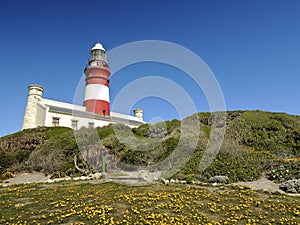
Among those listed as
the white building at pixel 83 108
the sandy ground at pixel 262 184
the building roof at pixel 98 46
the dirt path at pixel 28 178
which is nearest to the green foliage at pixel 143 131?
the dirt path at pixel 28 178

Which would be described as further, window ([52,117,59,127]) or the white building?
the white building

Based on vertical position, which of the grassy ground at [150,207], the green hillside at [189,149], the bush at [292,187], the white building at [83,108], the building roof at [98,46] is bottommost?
the grassy ground at [150,207]

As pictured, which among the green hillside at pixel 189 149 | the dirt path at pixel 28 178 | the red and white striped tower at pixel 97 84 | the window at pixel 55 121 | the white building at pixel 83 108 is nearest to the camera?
the green hillside at pixel 189 149

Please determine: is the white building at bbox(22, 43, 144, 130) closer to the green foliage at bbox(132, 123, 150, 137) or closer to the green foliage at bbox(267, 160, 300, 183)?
the green foliage at bbox(132, 123, 150, 137)

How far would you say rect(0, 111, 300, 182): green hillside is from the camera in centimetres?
1373

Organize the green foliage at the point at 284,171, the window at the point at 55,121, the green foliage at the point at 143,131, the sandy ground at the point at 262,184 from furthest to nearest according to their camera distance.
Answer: the window at the point at 55,121 < the green foliage at the point at 143,131 < the green foliage at the point at 284,171 < the sandy ground at the point at 262,184

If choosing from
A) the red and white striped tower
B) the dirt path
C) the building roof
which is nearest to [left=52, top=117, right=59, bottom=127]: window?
the red and white striped tower

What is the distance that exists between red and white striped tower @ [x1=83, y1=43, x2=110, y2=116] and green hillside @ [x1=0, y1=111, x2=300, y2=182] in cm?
1636

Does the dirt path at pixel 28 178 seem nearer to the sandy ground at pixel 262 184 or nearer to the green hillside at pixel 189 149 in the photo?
the green hillside at pixel 189 149

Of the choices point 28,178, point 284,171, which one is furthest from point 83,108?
point 284,171

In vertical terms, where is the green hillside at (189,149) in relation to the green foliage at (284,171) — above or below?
above

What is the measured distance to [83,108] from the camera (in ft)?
131

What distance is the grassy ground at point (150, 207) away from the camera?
620 cm

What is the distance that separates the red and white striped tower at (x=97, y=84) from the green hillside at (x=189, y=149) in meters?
16.4
